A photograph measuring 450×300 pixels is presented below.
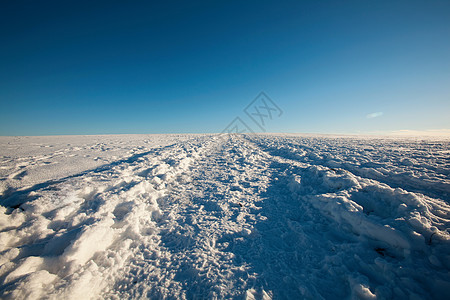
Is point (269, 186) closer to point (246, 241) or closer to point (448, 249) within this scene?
point (246, 241)

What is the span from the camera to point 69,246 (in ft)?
7.81

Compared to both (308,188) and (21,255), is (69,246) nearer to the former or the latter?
(21,255)

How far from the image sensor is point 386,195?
3.53 m

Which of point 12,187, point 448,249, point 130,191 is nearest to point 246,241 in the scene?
point 448,249

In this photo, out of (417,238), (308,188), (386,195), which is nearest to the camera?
(417,238)

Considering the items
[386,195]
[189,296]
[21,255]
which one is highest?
[386,195]

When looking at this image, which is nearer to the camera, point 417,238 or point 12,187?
point 417,238

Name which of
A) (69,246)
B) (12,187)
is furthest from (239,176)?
(12,187)

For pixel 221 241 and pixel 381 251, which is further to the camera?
pixel 221 241

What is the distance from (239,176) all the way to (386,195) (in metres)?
4.01

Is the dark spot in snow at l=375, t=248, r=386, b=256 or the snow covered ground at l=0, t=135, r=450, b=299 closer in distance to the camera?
the snow covered ground at l=0, t=135, r=450, b=299

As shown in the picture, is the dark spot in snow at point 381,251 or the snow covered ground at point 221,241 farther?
the dark spot in snow at point 381,251

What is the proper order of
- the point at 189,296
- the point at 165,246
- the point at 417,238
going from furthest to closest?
the point at 165,246 < the point at 417,238 < the point at 189,296

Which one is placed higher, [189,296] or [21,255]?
[21,255]
